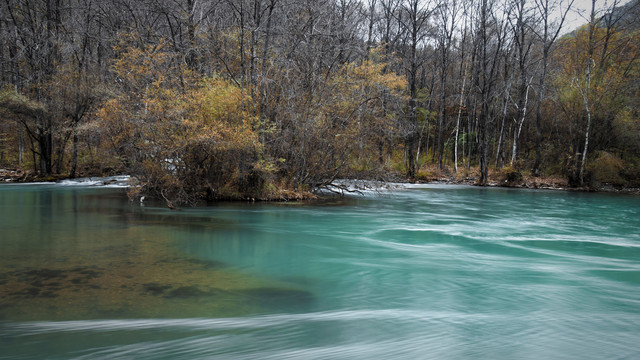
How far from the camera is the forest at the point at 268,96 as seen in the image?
16.3 meters

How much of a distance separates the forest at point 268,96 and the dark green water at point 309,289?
3860 millimetres

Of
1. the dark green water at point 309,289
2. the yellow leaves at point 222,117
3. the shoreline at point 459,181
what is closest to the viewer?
the dark green water at point 309,289

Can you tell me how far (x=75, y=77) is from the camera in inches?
1067

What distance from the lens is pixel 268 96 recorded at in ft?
57.8

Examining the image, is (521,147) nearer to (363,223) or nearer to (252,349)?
(363,223)

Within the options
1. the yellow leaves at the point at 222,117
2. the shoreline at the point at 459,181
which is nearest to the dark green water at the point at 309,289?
the yellow leaves at the point at 222,117

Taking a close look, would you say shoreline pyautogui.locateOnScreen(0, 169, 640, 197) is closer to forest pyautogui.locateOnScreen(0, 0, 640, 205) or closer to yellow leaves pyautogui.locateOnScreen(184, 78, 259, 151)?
forest pyautogui.locateOnScreen(0, 0, 640, 205)

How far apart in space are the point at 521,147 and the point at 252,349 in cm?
4104

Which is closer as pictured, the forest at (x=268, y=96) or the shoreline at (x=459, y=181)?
the forest at (x=268, y=96)

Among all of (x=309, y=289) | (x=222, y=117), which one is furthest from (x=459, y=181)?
(x=309, y=289)

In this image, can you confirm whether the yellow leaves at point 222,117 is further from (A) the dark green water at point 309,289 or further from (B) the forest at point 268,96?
(A) the dark green water at point 309,289

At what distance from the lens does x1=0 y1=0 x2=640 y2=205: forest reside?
16.3 metres

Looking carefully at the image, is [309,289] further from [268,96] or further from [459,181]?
[459,181]

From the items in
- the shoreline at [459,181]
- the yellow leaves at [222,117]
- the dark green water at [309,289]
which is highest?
the yellow leaves at [222,117]
